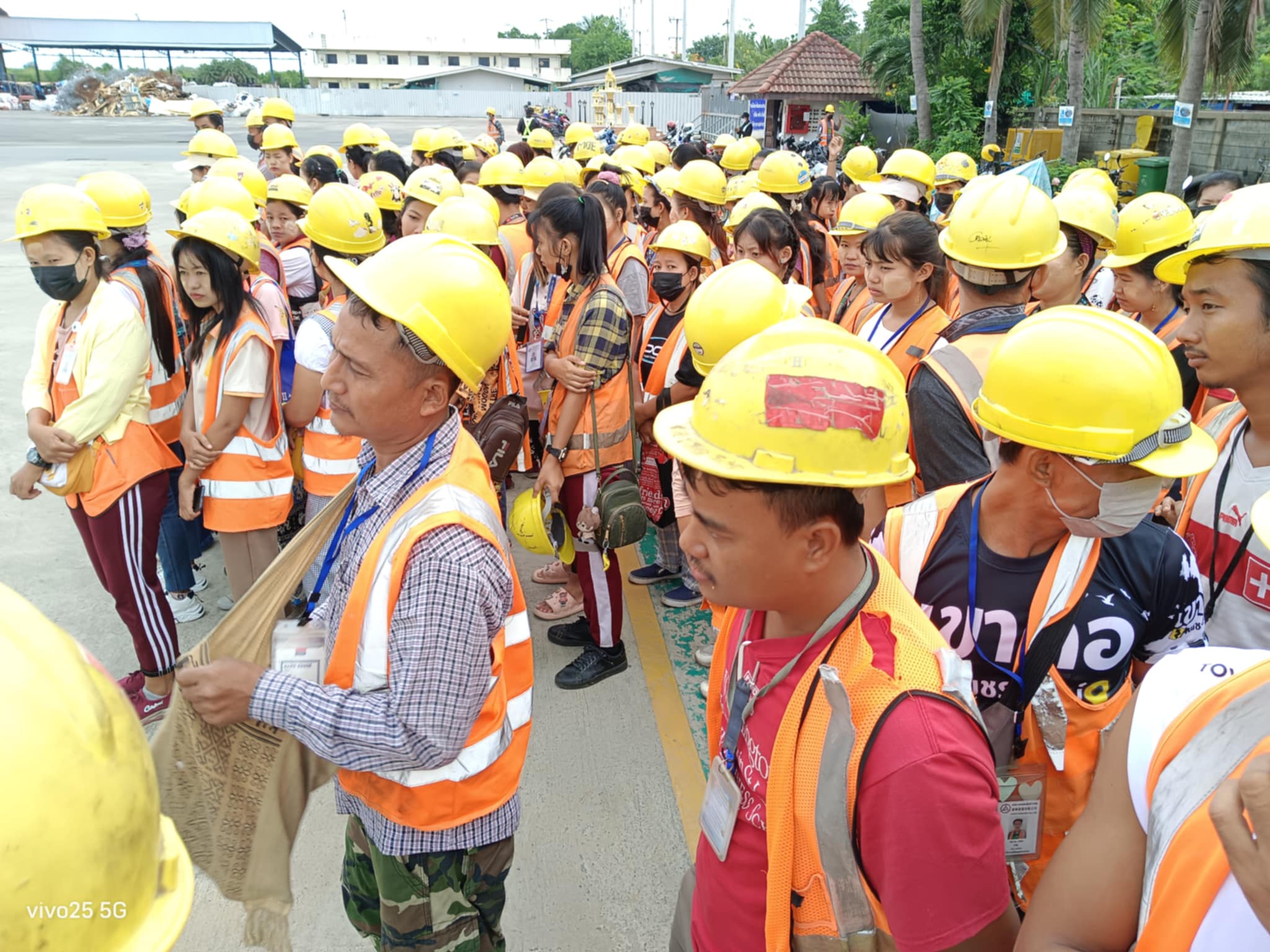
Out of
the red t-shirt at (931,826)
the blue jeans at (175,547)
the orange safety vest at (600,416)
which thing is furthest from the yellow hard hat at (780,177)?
the red t-shirt at (931,826)

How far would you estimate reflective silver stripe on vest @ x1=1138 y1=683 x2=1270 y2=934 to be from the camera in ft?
3.16

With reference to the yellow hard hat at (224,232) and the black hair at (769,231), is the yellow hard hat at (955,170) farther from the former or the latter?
the yellow hard hat at (224,232)

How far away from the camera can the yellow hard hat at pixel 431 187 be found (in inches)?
217

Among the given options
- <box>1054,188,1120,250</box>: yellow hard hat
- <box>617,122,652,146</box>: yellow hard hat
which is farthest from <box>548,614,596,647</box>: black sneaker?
<box>617,122,652,146</box>: yellow hard hat

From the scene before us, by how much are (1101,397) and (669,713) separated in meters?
2.78

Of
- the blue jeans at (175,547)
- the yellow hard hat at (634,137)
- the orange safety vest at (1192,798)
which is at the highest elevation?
the yellow hard hat at (634,137)

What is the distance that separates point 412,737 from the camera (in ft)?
5.57

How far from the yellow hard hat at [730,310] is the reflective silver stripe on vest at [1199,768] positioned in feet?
7.02

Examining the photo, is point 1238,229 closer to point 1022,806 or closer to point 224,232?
point 1022,806

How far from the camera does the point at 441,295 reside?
6.16 feet

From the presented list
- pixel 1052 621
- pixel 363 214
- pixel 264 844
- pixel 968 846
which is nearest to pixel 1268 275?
→ pixel 1052 621

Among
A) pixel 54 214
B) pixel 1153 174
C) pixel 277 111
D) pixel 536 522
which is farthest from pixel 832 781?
pixel 1153 174

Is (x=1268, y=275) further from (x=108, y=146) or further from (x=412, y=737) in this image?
(x=108, y=146)

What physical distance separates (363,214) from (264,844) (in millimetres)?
3260
